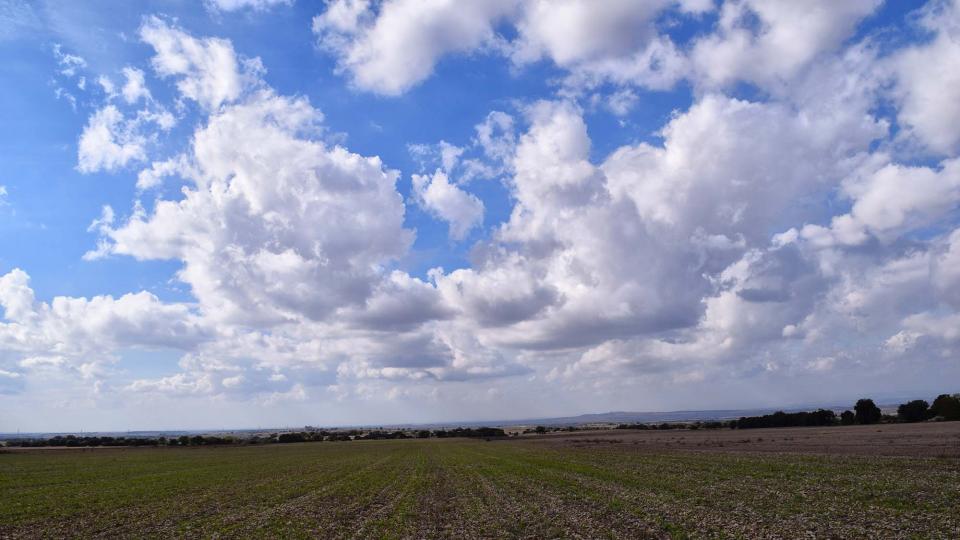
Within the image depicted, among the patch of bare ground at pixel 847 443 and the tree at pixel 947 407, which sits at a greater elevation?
the tree at pixel 947 407

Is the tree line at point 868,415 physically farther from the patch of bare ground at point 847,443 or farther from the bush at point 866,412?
the patch of bare ground at point 847,443

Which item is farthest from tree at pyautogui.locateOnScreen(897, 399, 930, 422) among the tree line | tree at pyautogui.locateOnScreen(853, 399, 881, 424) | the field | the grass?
the grass

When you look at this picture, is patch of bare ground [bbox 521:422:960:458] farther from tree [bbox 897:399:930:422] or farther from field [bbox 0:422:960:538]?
tree [bbox 897:399:930:422]

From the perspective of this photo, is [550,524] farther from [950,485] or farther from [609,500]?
[950,485]

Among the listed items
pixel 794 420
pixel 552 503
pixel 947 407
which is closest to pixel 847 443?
pixel 552 503

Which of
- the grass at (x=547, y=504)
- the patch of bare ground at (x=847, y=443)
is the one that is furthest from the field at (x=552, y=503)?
the patch of bare ground at (x=847, y=443)

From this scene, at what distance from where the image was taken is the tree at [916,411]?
473ft

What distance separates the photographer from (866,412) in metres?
155

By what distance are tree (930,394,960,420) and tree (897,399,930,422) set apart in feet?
5.11

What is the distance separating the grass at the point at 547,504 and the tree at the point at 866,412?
124 m

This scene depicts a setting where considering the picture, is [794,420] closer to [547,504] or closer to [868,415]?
[868,415]

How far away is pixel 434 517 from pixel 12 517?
23.4 meters

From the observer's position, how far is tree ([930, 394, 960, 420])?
448 ft

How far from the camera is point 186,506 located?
36312 millimetres
